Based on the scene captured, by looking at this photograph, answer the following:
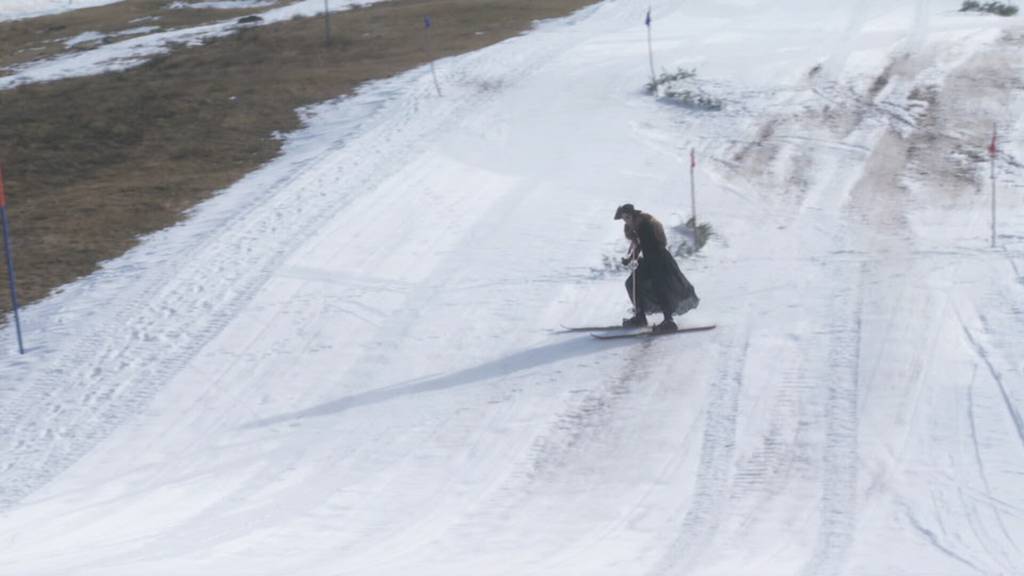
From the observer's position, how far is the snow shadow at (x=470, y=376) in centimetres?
1244

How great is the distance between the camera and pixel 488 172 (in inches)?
773

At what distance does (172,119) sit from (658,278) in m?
14.5

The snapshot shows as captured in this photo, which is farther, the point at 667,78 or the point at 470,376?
the point at 667,78

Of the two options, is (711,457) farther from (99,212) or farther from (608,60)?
(608,60)

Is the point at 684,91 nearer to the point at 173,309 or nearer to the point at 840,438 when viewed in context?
the point at 173,309

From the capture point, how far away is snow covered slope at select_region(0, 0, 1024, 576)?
9398 millimetres

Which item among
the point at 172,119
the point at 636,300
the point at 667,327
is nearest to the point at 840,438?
the point at 667,327

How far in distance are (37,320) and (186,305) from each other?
1657 mm

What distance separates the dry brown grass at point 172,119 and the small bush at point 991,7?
9.71m

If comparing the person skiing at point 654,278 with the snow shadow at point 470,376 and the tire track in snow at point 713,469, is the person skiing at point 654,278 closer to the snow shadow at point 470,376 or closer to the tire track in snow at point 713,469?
the snow shadow at point 470,376

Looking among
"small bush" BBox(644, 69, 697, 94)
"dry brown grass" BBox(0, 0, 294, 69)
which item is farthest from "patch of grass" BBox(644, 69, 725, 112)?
"dry brown grass" BBox(0, 0, 294, 69)

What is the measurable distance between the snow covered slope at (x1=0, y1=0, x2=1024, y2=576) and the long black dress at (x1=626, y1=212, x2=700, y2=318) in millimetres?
390

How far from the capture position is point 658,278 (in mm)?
13164

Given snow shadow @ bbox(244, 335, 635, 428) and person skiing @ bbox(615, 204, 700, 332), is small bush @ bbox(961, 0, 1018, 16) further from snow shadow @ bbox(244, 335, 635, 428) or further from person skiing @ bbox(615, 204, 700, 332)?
snow shadow @ bbox(244, 335, 635, 428)
